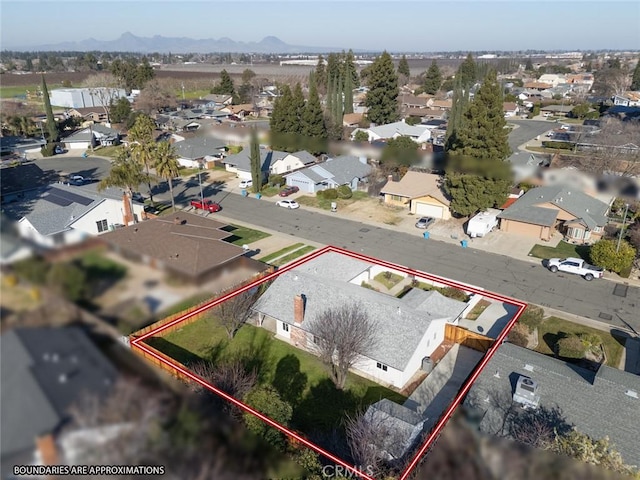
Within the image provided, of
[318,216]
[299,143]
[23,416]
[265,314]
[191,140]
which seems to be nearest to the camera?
[23,416]

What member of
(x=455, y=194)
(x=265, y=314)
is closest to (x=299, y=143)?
(x=455, y=194)

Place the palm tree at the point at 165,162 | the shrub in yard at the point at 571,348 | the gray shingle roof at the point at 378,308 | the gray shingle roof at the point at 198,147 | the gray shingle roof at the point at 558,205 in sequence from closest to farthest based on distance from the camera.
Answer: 1. the gray shingle roof at the point at 378,308
2. the shrub in yard at the point at 571,348
3. the gray shingle roof at the point at 558,205
4. the palm tree at the point at 165,162
5. the gray shingle roof at the point at 198,147

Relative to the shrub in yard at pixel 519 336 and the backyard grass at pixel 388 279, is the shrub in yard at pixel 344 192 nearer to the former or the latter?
the backyard grass at pixel 388 279

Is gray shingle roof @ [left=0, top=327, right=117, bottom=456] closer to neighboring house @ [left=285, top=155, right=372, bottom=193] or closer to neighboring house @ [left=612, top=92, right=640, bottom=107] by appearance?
neighboring house @ [left=285, top=155, right=372, bottom=193]

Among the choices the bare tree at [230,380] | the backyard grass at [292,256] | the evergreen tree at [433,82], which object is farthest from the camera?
the evergreen tree at [433,82]

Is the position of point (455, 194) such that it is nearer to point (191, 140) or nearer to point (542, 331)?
point (542, 331)

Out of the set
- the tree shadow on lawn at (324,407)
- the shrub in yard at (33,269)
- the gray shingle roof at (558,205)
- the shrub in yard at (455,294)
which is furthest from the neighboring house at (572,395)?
the gray shingle roof at (558,205)
